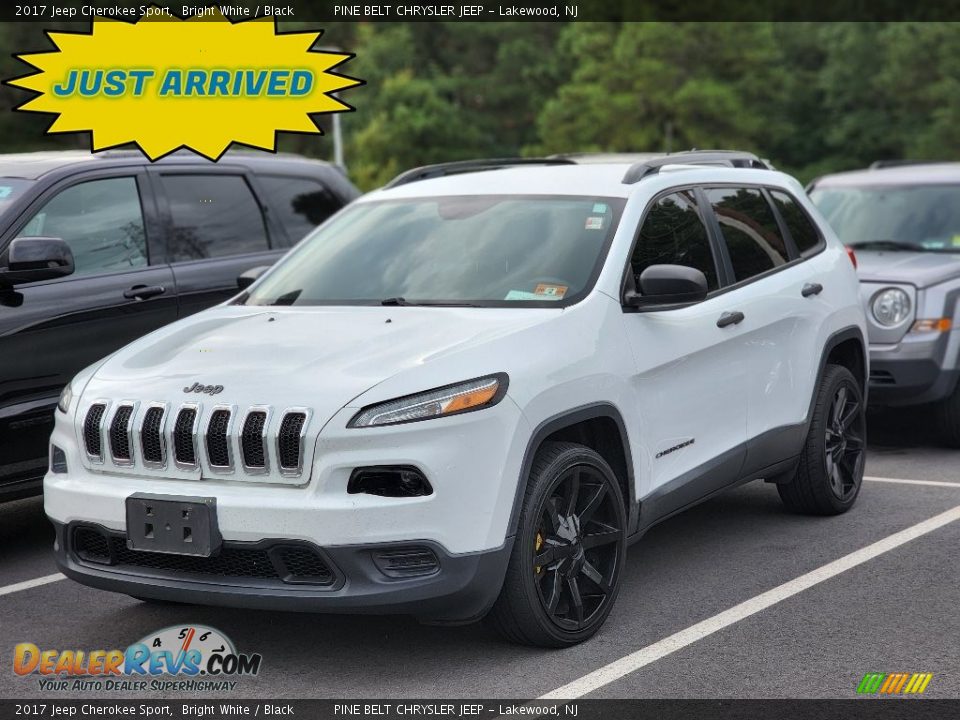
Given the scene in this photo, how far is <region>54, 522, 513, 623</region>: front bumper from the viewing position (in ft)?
14.3

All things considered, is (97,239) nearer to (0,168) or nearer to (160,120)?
(0,168)

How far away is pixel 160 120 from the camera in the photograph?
9430 millimetres

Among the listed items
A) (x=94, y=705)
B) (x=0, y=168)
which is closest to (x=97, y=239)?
(x=0, y=168)

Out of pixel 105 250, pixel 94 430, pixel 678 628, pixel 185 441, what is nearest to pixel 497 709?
pixel 678 628

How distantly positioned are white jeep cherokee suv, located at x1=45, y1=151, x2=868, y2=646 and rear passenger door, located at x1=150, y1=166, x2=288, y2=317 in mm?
1328

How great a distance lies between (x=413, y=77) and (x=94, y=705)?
259 ft

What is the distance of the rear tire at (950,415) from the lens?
889 cm

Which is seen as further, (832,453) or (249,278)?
(832,453)

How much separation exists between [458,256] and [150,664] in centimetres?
205

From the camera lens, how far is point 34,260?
623cm

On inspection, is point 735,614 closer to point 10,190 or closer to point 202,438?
point 202,438

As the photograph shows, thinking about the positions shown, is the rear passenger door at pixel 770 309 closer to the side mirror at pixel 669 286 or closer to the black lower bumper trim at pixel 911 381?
the side mirror at pixel 669 286

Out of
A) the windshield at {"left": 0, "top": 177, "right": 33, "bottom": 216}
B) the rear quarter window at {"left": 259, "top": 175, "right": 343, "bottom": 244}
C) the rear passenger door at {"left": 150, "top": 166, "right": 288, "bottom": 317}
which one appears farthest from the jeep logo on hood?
the rear quarter window at {"left": 259, "top": 175, "right": 343, "bottom": 244}

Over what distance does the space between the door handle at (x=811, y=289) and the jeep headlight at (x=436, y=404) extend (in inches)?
103
